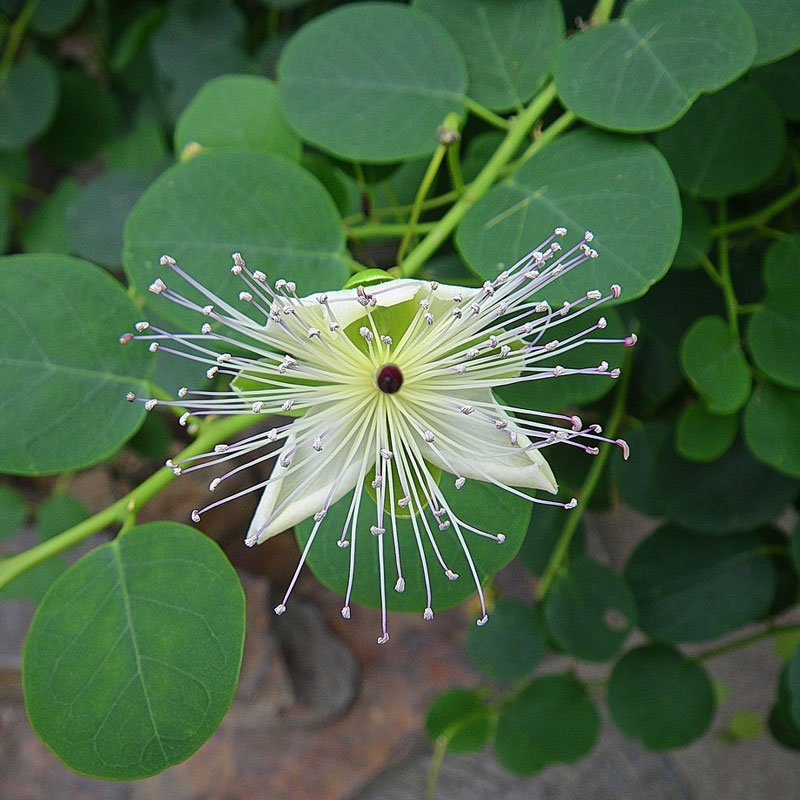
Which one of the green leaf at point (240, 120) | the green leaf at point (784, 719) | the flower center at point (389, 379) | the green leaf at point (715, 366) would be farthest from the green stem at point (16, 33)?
the green leaf at point (784, 719)

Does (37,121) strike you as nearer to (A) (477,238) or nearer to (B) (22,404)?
(B) (22,404)

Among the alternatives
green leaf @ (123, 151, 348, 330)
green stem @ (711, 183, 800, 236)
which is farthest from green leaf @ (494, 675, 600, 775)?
green leaf @ (123, 151, 348, 330)

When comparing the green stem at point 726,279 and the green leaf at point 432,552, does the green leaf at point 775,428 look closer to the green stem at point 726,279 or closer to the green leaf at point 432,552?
the green stem at point 726,279

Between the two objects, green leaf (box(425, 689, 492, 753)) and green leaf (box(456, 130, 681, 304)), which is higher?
green leaf (box(456, 130, 681, 304))

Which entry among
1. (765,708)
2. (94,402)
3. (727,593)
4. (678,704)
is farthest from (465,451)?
(765,708)

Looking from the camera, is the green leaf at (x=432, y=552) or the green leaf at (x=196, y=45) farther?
the green leaf at (x=196, y=45)

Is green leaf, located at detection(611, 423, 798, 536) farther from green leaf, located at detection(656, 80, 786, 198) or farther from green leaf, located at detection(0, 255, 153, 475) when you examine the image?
green leaf, located at detection(0, 255, 153, 475)
